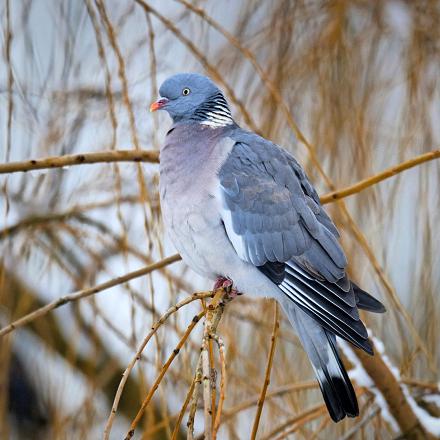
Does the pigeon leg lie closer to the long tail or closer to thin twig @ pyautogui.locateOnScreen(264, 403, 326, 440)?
the long tail

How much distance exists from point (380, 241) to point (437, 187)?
6.6 inches

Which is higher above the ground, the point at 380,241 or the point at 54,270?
the point at 54,270

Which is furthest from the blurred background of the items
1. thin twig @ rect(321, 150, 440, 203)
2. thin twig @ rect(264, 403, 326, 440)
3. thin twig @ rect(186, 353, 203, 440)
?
thin twig @ rect(186, 353, 203, 440)

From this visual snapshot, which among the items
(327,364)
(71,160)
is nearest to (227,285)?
(327,364)

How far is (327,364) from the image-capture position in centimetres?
141

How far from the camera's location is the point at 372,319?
1.78 meters

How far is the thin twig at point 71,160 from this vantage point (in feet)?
4.30

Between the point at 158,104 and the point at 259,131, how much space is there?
24 centimetres

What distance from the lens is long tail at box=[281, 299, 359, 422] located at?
1325 millimetres

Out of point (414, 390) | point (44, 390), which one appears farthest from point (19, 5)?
point (414, 390)

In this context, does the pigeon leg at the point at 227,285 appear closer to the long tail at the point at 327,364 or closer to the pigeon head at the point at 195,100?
the long tail at the point at 327,364

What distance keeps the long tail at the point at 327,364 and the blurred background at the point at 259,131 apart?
0.11 m

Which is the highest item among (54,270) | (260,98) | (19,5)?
(19,5)

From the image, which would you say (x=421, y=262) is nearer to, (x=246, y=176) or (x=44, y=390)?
(x=246, y=176)
